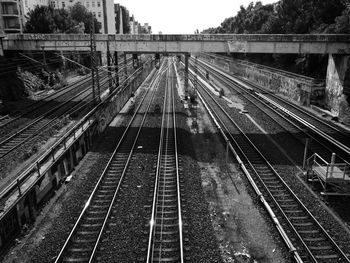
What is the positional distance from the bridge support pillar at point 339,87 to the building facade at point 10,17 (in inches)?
2135

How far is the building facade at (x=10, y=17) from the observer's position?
2357 inches

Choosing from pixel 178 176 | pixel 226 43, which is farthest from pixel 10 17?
pixel 178 176

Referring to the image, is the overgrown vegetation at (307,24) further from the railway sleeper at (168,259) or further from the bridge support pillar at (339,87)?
the railway sleeper at (168,259)

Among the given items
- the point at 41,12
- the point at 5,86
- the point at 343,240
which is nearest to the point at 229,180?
the point at 343,240

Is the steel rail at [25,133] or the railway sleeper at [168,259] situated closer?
the railway sleeper at [168,259]

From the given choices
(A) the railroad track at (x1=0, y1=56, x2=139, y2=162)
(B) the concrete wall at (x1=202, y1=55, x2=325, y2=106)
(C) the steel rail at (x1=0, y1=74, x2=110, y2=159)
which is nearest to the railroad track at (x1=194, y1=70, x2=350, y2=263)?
(C) the steel rail at (x1=0, y1=74, x2=110, y2=159)

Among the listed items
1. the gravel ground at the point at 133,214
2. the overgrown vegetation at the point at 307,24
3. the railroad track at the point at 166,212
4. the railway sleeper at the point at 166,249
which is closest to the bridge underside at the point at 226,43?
the overgrown vegetation at the point at 307,24

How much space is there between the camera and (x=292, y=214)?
13.1 meters

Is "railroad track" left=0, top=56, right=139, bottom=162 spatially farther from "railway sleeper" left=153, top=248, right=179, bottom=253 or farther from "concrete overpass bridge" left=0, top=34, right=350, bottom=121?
A: "railway sleeper" left=153, top=248, right=179, bottom=253

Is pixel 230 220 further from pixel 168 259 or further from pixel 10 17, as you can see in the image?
pixel 10 17

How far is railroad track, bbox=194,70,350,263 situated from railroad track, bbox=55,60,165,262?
6.76 meters

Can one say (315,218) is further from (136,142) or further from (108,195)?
(136,142)

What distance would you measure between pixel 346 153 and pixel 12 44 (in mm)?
28611

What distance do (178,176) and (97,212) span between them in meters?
4.65
